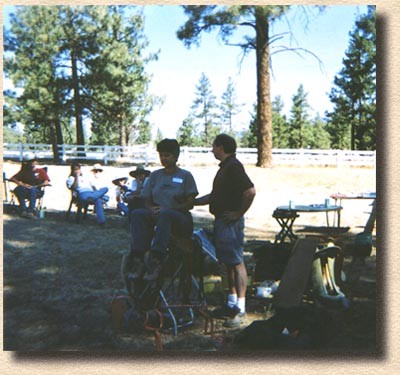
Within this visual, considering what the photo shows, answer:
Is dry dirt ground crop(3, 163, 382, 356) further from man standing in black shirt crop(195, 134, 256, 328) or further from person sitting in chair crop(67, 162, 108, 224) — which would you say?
person sitting in chair crop(67, 162, 108, 224)

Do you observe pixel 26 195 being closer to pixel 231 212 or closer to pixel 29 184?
pixel 29 184

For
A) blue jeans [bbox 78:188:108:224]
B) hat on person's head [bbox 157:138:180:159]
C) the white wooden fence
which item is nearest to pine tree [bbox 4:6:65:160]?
the white wooden fence

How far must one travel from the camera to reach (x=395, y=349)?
9.21 ft

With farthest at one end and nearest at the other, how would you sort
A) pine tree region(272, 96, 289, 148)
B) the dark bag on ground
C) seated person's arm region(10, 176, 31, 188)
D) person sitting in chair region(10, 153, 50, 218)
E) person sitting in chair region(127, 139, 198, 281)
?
pine tree region(272, 96, 289, 148) → person sitting in chair region(10, 153, 50, 218) → seated person's arm region(10, 176, 31, 188) → person sitting in chair region(127, 139, 198, 281) → the dark bag on ground

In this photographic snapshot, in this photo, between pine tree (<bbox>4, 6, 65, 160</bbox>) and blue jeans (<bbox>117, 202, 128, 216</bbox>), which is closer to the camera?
pine tree (<bbox>4, 6, 65, 160</bbox>)

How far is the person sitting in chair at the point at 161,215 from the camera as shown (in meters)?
2.86

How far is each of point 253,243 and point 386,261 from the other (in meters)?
1.68

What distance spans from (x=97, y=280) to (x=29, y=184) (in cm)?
333

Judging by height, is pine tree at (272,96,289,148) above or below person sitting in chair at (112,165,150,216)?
above

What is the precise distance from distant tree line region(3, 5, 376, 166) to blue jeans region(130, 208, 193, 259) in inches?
42.3

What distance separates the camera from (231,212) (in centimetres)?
302

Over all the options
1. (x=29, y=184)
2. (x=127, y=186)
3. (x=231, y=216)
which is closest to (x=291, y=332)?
(x=231, y=216)

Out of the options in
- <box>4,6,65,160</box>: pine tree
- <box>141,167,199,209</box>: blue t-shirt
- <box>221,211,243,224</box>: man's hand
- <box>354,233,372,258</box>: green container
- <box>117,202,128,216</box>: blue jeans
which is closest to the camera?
<box>221,211,243,224</box>: man's hand

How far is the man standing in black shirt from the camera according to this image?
9.86 ft
